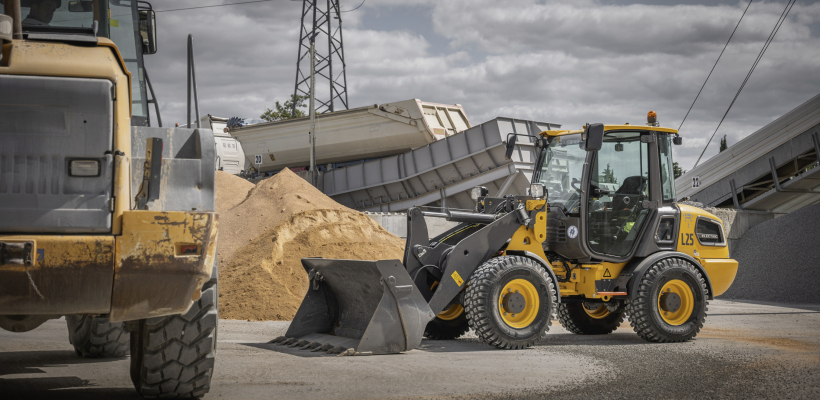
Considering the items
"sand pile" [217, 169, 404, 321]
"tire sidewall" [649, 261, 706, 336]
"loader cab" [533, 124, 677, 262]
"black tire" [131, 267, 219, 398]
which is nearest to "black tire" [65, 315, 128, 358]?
"black tire" [131, 267, 219, 398]

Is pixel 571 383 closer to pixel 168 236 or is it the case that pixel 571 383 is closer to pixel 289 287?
pixel 168 236

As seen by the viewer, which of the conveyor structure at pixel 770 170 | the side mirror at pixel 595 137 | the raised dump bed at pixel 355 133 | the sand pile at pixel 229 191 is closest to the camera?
the side mirror at pixel 595 137

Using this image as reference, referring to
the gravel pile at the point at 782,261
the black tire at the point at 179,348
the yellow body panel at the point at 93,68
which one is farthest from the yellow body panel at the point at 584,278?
the gravel pile at the point at 782,261

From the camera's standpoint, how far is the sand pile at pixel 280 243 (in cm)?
1152

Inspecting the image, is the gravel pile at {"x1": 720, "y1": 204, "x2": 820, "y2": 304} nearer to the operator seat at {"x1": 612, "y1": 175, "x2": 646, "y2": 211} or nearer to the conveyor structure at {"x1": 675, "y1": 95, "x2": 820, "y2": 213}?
the conveyor structure at {"x1": 675, "y1": 95, "x2": 820, "y2": 213}

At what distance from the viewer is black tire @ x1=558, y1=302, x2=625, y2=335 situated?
9.62 metres

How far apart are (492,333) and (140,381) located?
398 cm

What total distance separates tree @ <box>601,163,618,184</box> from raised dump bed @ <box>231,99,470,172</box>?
41.4 feet

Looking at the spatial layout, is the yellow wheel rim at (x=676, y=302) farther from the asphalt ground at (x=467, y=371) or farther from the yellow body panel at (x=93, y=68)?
the yellow body panel at (x=93, y=68)

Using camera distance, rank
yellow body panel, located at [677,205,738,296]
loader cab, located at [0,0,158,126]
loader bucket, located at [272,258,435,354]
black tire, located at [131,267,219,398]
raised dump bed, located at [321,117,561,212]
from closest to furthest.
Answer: loader cab, located at [0,0,158,126], black tire, located at [131,267,219,398], loader bucket, located at [272,258,435,354], yellow body panel, located at [677,205,738,296], raised dump bed, located at [321,117,561,212]

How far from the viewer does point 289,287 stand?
12.2 m

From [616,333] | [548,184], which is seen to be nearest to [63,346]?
[548,184]

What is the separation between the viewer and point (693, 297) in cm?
872

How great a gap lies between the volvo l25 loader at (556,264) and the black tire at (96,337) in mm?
1808
